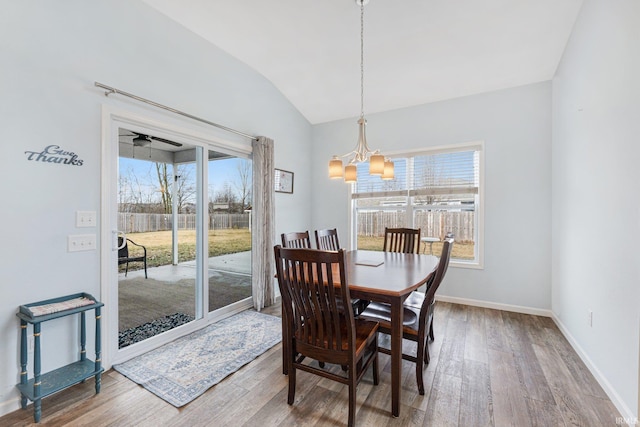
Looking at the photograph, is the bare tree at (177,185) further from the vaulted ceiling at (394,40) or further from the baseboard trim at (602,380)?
the baseboard trim at (602,380)

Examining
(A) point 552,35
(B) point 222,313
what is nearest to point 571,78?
(A) point 552,35

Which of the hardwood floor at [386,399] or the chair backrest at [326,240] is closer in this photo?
the hardwood floor at [386,399]

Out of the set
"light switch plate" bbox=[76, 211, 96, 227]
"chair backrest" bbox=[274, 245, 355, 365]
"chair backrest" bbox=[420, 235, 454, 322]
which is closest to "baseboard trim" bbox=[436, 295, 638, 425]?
"chair backrest" bbox=[420, 235, 454, 322]

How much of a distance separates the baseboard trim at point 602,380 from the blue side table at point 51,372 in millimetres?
3436

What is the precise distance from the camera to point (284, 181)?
412cm

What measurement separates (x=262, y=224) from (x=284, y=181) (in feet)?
2.99

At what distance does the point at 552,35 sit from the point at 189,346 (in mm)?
4652

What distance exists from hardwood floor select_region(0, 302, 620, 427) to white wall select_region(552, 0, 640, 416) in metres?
0.28

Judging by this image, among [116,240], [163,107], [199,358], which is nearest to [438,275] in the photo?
[199,358]

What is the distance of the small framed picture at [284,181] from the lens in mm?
3998

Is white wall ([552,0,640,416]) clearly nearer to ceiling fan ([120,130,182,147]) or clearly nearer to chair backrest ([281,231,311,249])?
chair backrest ([281,231,311,249])

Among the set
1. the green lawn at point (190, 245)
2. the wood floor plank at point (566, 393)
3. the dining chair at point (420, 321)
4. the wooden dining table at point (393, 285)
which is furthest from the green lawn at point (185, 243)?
the wood floor plank at point (566, 393)

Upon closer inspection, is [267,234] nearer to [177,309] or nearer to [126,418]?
[177,309]

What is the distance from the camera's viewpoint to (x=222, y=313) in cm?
320
